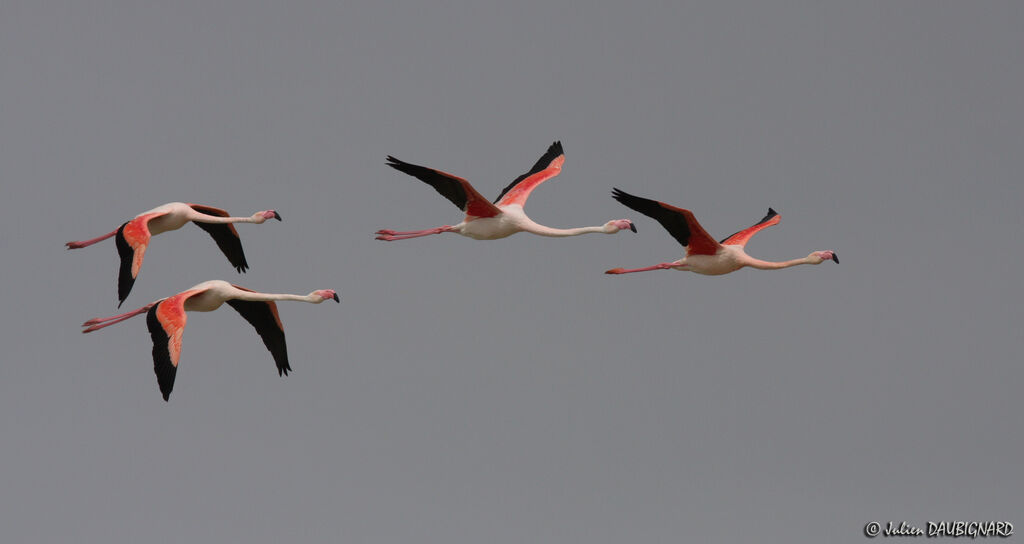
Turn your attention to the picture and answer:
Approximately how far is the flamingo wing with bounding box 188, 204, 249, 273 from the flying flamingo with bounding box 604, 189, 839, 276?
7718 mm

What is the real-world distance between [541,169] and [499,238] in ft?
13.7

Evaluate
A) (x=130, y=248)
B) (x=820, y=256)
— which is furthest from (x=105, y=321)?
(x=820, y=256)

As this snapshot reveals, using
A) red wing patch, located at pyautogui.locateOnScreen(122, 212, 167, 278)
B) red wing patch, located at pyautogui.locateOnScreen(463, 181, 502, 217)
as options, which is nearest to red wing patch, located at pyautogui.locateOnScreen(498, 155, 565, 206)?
red wing patch, located at pyautogui.locateOnScreen(463, 181, 502, 217)

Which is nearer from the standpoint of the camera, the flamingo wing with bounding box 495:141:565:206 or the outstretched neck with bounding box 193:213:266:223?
the outstretched neck with bounding box 193:213:266:223

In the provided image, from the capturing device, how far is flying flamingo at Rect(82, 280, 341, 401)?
39.4 metres

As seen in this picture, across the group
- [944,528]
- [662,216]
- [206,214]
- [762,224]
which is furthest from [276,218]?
[944,528]

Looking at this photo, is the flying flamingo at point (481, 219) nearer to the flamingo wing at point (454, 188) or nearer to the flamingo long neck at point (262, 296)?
the flamingo wing at point (454, 188)

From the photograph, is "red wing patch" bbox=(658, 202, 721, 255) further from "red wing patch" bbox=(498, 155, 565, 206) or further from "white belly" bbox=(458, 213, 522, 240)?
"red wing patch" bbox=(498, 155, 565, 206)

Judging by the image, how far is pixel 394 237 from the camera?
46.7 metres

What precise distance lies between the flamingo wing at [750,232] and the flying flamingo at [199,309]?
918 cm

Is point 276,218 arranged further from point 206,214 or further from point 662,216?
point 662,216

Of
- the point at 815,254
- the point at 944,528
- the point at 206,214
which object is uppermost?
the point at 206,214

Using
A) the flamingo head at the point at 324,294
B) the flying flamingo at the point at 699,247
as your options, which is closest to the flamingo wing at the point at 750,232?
the flying flamingo at the point at 699,247

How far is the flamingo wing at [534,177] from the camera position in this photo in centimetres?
4803
